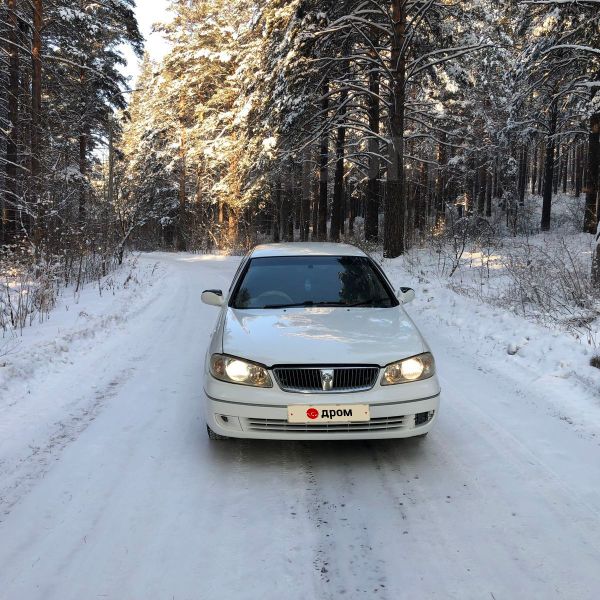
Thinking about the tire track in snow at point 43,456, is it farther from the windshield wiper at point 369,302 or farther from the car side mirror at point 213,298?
the windshield wiper at point 369,302

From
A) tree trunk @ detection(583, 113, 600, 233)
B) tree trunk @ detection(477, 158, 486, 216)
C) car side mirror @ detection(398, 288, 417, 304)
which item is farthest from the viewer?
tree trunk @ detection(477, 158, 486, 216)

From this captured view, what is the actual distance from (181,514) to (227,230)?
104 feet

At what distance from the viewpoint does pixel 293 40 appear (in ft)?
53.2

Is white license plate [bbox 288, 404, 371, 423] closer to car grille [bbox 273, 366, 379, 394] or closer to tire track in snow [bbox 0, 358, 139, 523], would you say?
car grille [bbox 273, 366, 379, 394]

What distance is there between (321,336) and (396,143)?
12277 millimetres

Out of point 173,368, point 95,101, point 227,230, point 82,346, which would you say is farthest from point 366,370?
point 227,230

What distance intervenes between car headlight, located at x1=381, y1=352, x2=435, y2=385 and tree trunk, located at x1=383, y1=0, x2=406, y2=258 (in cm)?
1177

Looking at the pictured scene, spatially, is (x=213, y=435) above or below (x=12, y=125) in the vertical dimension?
below

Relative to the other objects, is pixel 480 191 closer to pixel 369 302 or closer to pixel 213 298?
pixel 369 302

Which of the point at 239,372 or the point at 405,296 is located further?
the point at 405,296

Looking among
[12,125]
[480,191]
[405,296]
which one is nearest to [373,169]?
[12,125]

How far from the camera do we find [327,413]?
3711 millimetres

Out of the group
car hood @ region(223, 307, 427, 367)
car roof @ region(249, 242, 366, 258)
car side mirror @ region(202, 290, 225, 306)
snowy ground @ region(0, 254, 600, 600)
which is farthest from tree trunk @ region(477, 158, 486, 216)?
car hood @ region(223, 307, 427, 367)

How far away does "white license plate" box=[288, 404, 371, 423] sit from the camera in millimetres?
3705
